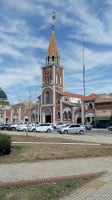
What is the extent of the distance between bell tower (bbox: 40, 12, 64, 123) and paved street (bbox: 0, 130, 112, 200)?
7873 centimetres

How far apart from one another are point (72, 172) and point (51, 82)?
84.9 meters

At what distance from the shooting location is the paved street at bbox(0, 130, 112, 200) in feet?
27.7

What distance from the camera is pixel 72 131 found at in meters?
47.7

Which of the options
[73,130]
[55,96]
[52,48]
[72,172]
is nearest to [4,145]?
[72,172]

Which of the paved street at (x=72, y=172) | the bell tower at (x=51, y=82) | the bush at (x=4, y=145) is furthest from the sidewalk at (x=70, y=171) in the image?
the bell tower at (x=51, y=82)

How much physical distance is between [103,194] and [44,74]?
92.0 metres

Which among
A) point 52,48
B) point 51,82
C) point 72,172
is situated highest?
point 52,48

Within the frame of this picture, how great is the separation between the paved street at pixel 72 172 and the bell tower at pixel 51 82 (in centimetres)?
7873

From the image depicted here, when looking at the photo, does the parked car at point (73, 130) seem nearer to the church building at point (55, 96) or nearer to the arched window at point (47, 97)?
the church building at point (55, 96)

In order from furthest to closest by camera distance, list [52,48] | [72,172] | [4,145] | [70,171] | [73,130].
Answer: [52,48] < [73,130] < [4,145] < [70,171] < [72,172]

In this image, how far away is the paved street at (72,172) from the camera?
8.45 metres

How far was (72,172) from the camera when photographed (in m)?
11.6

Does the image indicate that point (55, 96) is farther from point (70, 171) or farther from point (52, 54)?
point (70, 171)

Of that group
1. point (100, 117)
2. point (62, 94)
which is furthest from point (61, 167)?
point (62, 94)
